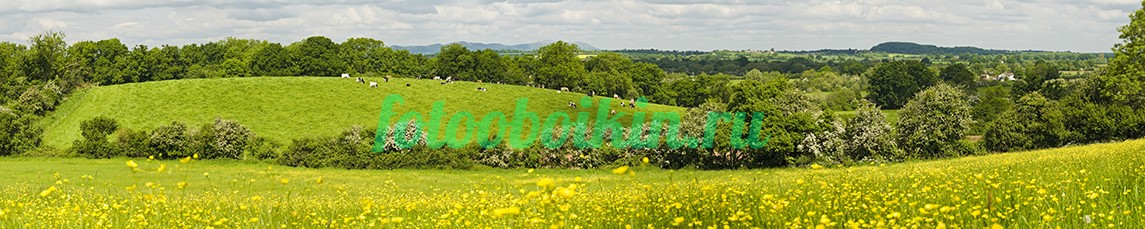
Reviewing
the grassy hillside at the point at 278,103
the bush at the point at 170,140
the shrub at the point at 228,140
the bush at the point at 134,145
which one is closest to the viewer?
the bush at the point at 170,140

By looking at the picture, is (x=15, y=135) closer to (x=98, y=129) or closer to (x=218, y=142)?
(x=98, y=129)

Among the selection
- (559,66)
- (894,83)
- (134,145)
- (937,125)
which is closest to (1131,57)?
(937,125)

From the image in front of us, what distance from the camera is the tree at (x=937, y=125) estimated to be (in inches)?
2323

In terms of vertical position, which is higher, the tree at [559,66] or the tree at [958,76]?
the tree at [559,66]

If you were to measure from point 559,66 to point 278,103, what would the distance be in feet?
149

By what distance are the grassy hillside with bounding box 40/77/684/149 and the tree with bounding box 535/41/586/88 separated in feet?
53.2

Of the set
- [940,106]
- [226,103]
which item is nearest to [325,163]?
[226,103]

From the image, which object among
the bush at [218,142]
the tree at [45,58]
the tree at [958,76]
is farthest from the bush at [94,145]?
the tree at [958,76]

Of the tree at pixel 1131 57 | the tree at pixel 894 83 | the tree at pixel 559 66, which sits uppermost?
the tree at pixel 1131 57

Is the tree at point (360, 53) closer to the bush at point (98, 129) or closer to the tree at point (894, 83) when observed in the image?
the bush at point (98, 129)

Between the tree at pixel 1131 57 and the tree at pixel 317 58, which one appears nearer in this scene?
the tree at pixel 1131 57

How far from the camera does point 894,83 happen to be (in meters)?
139

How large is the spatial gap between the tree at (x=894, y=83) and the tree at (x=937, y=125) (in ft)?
268

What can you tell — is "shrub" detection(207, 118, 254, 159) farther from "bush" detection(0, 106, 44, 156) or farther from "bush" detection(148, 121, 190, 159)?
"bush" detection(0, 106, 44, 156)
